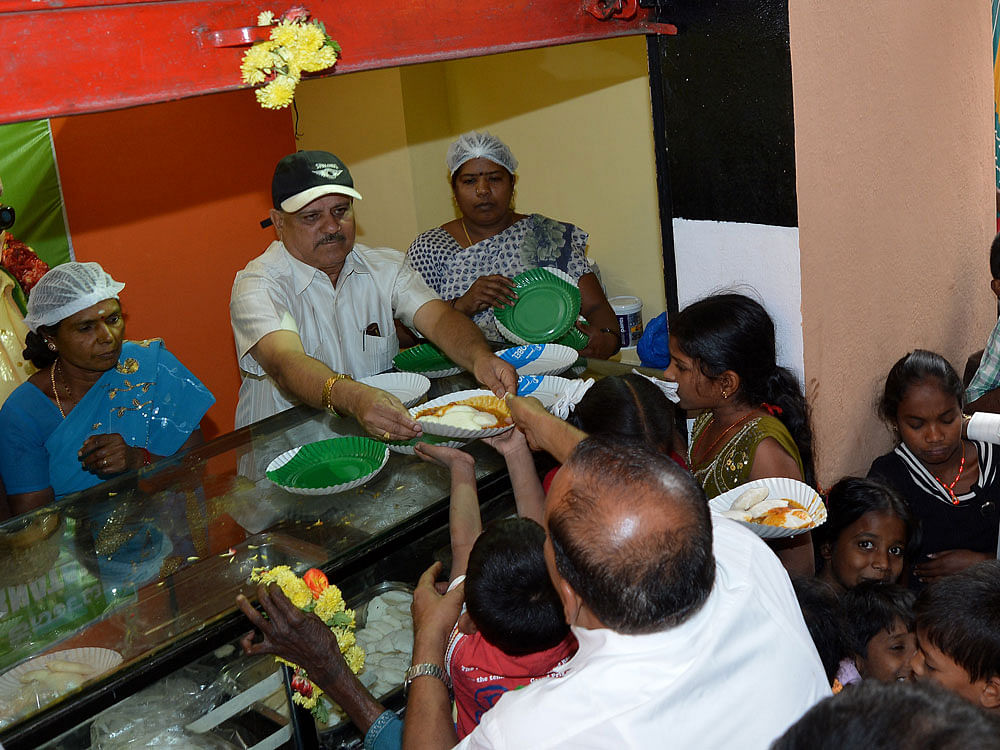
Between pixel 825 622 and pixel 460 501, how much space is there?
3.00 feet

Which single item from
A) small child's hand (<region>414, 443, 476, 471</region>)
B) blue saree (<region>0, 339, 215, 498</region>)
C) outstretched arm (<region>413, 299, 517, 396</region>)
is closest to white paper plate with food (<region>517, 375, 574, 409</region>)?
outstretched arm (<region>413, 299, 517, 396</region>)

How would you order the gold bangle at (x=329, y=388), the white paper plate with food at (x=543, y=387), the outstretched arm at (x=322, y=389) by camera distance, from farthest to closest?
the white paper plate with food at (x=543, y=387) → the gold bangle at (x=329, y=388) → the outstretched arm at (x=322, y=389)

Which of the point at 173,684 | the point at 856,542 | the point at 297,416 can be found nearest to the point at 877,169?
the point at 856,542

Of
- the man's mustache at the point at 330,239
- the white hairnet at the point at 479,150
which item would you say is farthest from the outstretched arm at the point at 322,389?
the white hairnet at the point at 479,150

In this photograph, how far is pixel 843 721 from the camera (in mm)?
1081

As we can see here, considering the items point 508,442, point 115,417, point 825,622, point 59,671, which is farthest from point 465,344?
point 59,671

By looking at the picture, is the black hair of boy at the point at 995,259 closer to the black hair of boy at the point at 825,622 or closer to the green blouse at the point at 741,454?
the green blouse at the point at 741,454

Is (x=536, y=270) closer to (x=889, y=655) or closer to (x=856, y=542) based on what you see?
(x=856, y=542)

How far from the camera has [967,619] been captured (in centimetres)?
202

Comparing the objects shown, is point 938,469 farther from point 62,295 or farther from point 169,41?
point 62,295

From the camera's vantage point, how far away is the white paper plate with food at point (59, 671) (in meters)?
1.89

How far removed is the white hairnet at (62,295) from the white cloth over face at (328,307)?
484mm

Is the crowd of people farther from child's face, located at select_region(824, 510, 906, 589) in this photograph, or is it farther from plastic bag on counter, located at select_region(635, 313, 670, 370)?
plastic bag on counter, located at select_region(635, 313, 670, 370)

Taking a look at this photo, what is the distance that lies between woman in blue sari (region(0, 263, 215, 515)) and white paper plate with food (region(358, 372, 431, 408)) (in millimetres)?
867
